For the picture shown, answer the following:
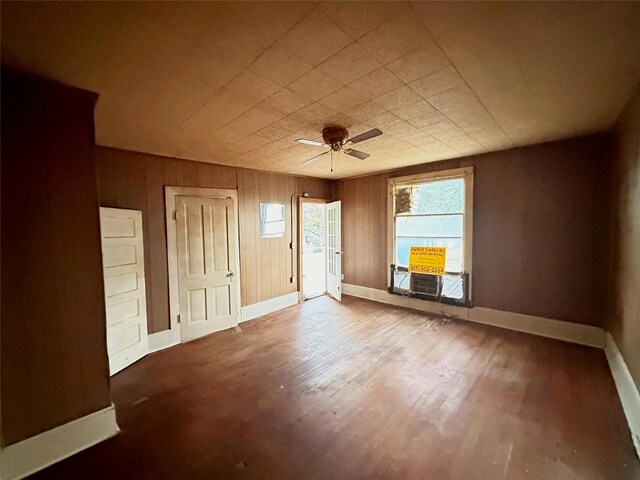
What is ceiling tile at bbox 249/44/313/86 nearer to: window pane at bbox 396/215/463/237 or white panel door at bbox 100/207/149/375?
white panel door at bbox 100/207/149/375

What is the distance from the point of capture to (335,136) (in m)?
2.72

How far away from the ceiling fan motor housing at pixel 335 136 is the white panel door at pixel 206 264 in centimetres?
218

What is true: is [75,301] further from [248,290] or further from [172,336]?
[248,290]

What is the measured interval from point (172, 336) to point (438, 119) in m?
4.19

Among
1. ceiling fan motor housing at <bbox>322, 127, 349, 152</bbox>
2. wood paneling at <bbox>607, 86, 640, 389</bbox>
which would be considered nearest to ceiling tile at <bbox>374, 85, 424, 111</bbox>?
ceiling fan motor housing at <bbox>322, 127, 349, 152</bbox>

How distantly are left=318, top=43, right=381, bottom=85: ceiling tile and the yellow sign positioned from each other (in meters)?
3.55

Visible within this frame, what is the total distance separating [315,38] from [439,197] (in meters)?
3.79

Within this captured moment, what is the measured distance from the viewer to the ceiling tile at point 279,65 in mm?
1557

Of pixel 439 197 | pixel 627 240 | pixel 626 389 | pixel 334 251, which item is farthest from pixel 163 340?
pixel 627 240

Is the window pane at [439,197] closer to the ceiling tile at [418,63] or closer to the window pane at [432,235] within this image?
the window pane at [432,235]

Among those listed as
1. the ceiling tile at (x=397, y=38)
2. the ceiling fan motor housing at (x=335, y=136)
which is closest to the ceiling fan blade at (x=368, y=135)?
the ceiling fan motor housing at (x=335, y=136)

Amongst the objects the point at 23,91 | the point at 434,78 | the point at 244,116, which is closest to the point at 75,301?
the point at 23,91

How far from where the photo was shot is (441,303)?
4.59 m

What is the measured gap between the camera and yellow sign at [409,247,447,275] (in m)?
4.57
